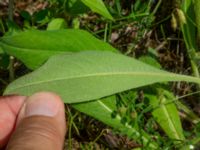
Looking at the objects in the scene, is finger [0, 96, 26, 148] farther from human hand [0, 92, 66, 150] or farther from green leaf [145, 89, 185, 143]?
green leaf [145, 89, 185, 143]

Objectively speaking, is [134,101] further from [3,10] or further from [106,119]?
[3,10]

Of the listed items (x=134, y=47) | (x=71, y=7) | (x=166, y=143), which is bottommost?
(x=166, y=143)

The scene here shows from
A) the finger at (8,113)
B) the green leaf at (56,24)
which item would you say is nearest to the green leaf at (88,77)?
the finger at (8,113)

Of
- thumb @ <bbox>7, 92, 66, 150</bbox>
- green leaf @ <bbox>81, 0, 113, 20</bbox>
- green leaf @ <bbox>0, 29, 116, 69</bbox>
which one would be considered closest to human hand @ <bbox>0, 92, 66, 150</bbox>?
thumb @ <bbox>7, 92, 66, 150</bbox>

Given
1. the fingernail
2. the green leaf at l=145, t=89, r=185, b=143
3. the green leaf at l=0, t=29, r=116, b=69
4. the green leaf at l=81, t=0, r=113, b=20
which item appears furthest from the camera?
the green leaf at l=145, t=89, r=185, b=143

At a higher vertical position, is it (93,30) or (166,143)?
(93,30)

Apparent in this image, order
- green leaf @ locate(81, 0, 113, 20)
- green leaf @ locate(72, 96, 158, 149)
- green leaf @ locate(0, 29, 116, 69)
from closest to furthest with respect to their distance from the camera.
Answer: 1. green leaf @ locate(81, 0, 113, 20)
2. green leaf @ locate(0, 29, 116, 69)
3. green leaf @ locate(72, 96, 158, 149)

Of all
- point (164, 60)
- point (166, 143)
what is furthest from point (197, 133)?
point (164, 60)
